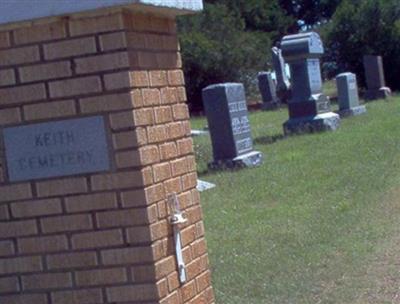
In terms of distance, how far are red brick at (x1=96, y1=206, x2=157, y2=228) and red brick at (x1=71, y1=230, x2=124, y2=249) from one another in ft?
0.12

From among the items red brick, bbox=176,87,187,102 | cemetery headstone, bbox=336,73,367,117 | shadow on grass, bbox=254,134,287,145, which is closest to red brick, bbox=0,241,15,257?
red brick, bbox=176,87,187,102

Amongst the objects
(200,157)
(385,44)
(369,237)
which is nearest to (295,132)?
(200,157)

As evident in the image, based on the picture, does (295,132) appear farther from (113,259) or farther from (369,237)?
(113,259)

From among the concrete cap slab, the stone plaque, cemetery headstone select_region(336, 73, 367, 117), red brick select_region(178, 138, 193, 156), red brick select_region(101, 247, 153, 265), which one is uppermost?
the concrete cap slab

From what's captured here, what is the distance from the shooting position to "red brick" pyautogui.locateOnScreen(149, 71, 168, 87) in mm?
5172

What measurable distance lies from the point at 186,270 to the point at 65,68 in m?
1.11

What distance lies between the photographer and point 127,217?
195 inches

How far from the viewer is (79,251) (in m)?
5.02

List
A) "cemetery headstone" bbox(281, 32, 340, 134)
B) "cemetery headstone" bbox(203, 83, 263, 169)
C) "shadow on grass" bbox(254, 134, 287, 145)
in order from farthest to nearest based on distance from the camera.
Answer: "cemetery headstone" bbox(281, 32, 340, 134) → "shadow on grass" bbox(254, 134, 287, 145) → "cemetery headstone" bbox(203, 83, 263, 169)

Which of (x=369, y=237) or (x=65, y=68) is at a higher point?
(x=65, y=68)

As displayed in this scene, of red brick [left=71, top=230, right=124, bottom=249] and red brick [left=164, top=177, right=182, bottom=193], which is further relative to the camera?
red brick [left=164, top=177, right=182, bottom=193]

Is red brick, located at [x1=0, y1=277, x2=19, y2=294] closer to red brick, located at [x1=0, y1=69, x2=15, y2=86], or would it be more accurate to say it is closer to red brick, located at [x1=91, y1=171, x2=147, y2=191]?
red brick, located at [x1=91, y1=171, x2=147, y2=191]

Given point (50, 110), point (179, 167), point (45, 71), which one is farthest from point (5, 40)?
point (179, 167)

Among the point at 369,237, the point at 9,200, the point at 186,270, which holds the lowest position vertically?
the point at 369,237
